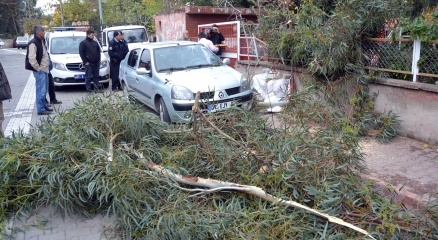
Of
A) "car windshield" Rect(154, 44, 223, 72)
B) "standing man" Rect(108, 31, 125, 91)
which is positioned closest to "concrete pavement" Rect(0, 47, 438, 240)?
"car windshield" Rect(154, 44, 223, 72)

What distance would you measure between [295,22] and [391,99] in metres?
2.67

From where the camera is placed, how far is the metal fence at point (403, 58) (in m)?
6.69

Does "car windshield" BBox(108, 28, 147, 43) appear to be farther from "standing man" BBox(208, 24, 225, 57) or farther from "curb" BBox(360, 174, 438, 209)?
"curb" BBox(360, 174, 438, 209)

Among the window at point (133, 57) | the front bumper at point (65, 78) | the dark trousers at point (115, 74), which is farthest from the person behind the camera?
the dark trousers at point (115, 74)

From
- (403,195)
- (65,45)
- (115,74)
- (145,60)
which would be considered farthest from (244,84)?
(65,45)

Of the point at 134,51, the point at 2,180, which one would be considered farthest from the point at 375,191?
the point at 134,51

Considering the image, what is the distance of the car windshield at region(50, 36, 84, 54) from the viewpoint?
1336cm

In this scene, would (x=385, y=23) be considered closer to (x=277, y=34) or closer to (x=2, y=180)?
(x=277, y=34)

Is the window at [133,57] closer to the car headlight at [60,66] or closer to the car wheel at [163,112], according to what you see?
the car wheel at [163,112]

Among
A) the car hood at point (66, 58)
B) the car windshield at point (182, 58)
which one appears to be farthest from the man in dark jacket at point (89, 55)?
the car windshield at point (182, 58)

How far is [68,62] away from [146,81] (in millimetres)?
4653

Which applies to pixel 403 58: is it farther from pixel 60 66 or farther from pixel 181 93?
pixel 60 66

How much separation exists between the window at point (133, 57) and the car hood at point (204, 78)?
181 centimetres

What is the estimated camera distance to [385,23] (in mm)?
7586
